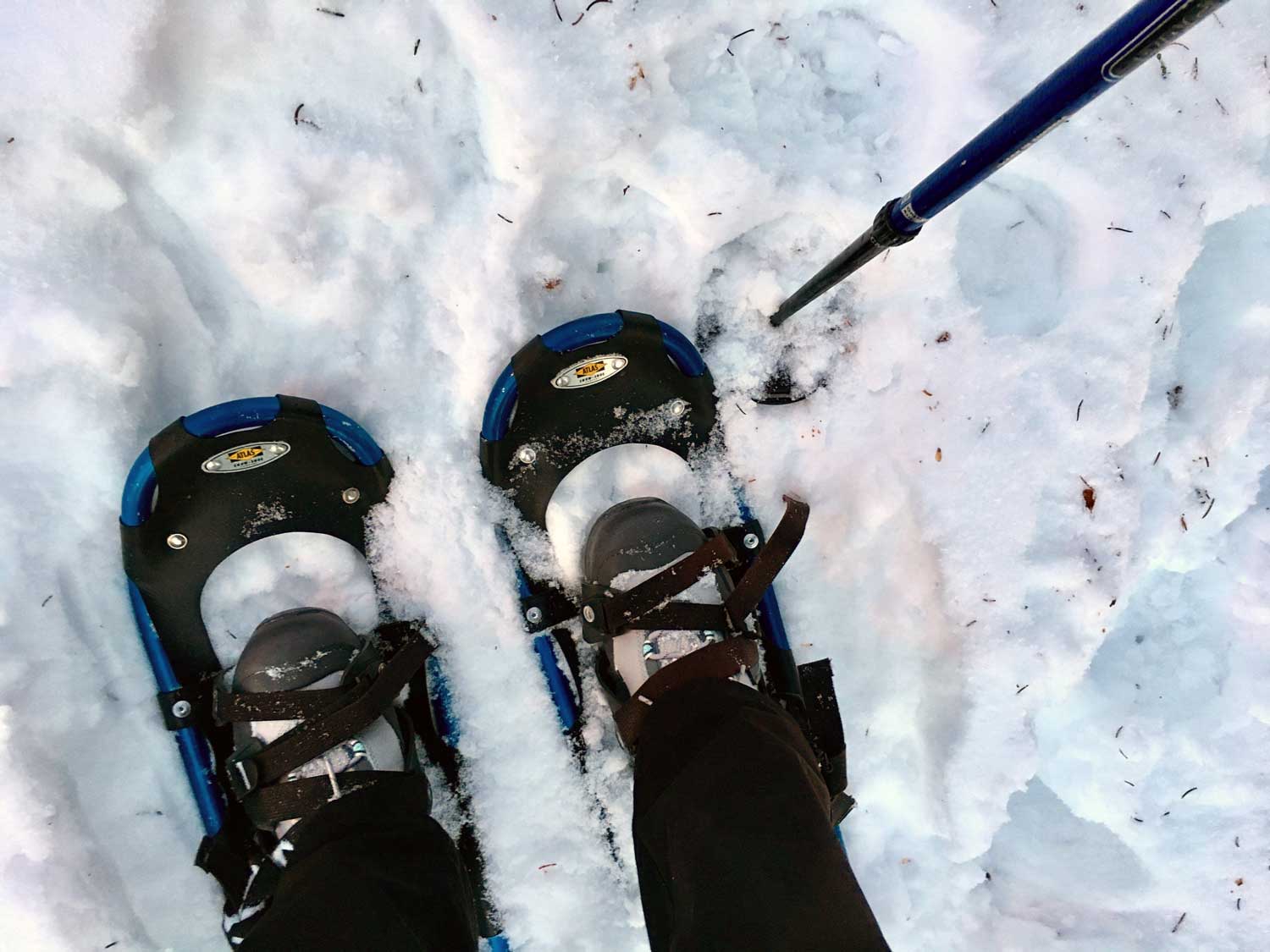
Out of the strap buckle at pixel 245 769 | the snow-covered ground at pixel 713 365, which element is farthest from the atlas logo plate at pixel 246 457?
the strap buckle at pixel 245 769

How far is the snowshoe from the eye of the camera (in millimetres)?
1343

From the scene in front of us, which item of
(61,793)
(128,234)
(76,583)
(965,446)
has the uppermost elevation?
(128,234)

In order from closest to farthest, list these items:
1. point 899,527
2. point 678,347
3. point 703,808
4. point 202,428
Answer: point 703,808, point 202,428, point 678,347, point 899,527

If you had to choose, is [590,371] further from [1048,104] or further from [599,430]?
[1048,104]

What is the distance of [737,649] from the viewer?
136 centimetres

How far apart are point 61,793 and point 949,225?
6.17 feet

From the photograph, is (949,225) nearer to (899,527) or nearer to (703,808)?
(899,527)

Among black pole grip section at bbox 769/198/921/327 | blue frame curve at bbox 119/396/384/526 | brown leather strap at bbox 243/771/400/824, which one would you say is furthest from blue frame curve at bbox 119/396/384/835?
black pole grip section at bbox 769/198/921/327

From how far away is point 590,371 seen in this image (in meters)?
1.48

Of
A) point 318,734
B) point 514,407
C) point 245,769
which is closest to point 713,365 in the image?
point 514,407

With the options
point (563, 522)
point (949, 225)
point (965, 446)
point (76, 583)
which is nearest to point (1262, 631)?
point (965, 446)

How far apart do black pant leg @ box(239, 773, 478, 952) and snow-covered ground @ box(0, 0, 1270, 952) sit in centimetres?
29

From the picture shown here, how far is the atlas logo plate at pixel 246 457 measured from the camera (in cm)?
139

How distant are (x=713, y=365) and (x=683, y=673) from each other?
0.59 m
